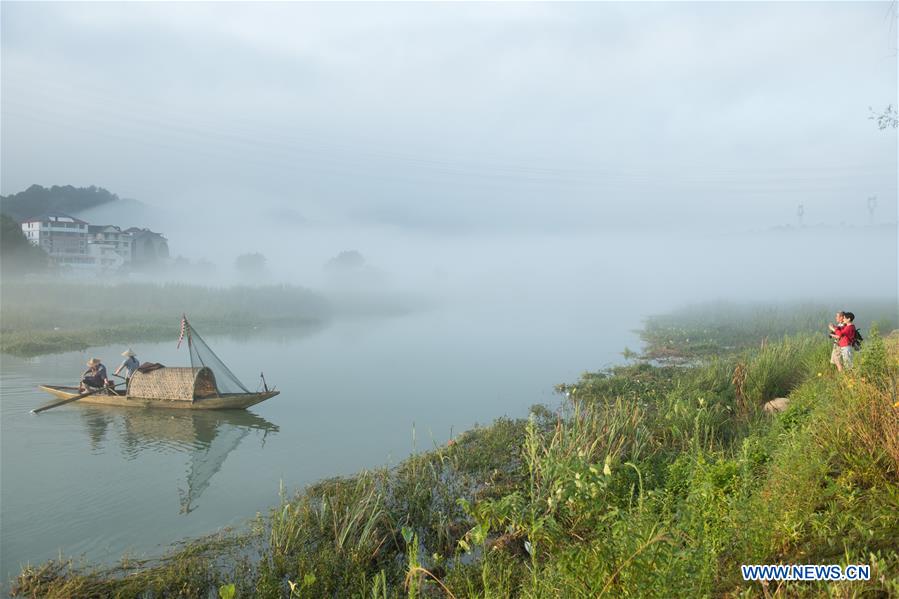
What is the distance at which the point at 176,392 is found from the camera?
13.5 metres

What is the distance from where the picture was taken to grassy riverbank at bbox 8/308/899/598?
400 cm

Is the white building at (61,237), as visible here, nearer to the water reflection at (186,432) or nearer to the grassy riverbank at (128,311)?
the grassy riverbank at (128,311)

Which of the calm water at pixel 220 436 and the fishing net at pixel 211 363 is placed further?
the fishing net at pixel 211 363

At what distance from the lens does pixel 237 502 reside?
8672 millimetres

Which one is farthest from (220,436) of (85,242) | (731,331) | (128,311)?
(85,242)

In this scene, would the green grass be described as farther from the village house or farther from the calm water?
the village house

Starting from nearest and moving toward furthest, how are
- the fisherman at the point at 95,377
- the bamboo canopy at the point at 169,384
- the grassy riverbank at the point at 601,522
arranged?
the grassy riverbank at the point at 601,522 < the bamboo canopy at the point at 169,384 < the fisherman at the point at 95,377

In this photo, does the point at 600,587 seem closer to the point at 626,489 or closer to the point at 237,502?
the point at 626,489

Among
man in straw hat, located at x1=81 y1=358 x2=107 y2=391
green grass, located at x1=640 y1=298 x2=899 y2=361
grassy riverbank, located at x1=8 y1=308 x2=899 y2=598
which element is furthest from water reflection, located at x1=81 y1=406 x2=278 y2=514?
green grass, located at x1=640 y1=298 x2=899 y2=361

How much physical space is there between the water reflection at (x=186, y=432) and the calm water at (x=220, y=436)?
0.14 feet

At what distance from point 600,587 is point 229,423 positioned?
11332mm

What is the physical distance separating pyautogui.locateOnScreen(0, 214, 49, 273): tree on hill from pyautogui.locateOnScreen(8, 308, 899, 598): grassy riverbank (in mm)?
54652

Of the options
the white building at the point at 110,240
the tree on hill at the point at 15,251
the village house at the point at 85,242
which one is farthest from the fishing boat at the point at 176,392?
the white building at the point at 110,240

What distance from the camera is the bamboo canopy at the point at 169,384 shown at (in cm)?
1342
